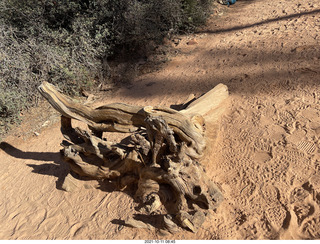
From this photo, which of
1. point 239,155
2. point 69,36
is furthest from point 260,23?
point 69,36

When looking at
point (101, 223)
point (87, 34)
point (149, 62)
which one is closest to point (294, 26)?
point (149, 62)

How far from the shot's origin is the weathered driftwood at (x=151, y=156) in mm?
3250

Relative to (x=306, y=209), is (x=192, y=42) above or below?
above

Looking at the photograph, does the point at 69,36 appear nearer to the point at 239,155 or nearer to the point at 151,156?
the point at 151,156

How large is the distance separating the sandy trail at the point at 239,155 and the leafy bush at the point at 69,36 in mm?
1273

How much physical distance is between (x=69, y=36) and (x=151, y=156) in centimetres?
596

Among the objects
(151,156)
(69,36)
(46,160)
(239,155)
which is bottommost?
(239,155)

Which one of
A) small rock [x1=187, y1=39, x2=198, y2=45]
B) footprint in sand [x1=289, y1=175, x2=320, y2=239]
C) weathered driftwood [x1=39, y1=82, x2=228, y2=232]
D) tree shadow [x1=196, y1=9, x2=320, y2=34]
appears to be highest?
weathered driftwood [x1=39, y1=82, x2=228, y2=232]

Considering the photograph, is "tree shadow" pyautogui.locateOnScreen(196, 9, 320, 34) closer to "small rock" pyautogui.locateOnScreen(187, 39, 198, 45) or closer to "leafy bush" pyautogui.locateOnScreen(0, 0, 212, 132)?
"small rock" pyautogui.locateOnScreen(187, 39, 198, 45)

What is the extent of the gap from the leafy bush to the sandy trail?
1273 millimetres

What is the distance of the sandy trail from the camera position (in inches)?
124

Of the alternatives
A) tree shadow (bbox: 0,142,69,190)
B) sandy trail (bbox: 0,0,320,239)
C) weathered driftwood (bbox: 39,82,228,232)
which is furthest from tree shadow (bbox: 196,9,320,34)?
tree shadow (bbox: 0,142,69,190)

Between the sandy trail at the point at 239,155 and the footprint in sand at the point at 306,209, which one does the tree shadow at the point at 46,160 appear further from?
the footprint in sand at the point at 306,209

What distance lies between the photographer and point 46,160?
18.5 ft
